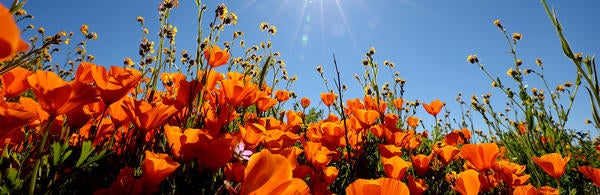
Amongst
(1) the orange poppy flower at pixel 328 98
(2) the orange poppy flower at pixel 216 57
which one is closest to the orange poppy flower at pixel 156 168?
(2) the orange poppy flower at pixel 216 57

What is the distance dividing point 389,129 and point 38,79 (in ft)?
6.53

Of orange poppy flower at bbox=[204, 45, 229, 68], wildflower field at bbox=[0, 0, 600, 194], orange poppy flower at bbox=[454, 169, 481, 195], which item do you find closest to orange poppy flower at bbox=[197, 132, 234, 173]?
wildflower field at bbox=[0, 0, 600, 194]

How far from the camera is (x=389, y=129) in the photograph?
2.41 m

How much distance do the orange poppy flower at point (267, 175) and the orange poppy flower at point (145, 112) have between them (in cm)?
63

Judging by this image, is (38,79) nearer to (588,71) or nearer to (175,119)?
(175,119)

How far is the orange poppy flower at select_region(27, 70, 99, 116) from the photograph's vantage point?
861 millimetres

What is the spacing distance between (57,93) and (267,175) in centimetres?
61

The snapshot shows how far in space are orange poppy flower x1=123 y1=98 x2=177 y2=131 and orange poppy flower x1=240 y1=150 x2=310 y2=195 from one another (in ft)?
2.07

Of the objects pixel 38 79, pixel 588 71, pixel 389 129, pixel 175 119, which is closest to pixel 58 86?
pixel 38 79

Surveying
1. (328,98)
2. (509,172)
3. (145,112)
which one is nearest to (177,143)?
(145,112)

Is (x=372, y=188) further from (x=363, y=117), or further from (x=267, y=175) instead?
(x=363, y=117)

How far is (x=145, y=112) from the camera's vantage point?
44.4 inches

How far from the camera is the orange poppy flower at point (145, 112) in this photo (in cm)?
112

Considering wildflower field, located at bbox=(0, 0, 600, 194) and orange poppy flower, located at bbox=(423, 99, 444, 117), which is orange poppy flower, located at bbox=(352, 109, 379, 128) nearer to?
wildflower field, located at bbox=(0, 0, 600, 194)
